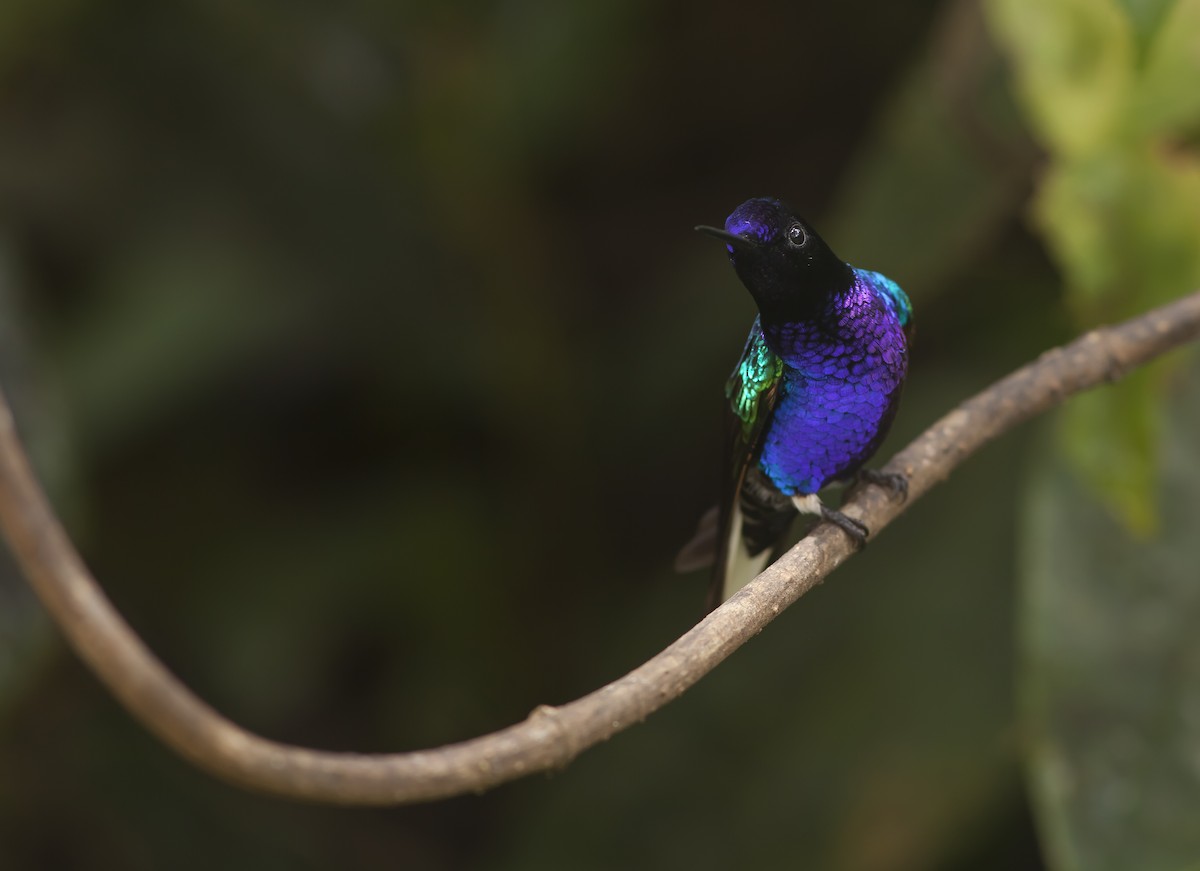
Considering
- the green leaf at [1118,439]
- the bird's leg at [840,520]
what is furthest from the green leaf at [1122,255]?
the bird's leg at [840,520]

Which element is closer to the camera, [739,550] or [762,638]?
[739,550]

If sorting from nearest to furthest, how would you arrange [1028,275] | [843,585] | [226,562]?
1. [843,585]
2. [1028,275]
3. [226,562]

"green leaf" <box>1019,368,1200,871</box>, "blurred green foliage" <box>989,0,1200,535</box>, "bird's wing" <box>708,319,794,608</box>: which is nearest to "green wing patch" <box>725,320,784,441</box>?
"bird's wing" <box>708,319,794,608</box>

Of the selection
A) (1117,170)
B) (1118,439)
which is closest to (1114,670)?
(1118,439)

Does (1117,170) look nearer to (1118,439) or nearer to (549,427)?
(1118,439)

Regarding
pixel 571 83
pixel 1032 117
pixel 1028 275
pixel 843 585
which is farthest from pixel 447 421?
pixel 1032 117

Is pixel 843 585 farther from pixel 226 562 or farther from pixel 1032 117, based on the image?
pixel 226 562

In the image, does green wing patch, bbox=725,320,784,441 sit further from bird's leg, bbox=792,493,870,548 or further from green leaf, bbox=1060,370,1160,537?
green leaf, bbox=1060,370,1160,537

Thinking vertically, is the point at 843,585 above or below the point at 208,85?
below
